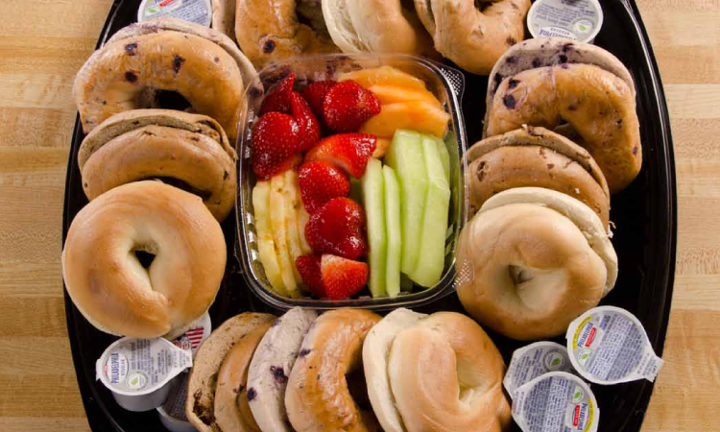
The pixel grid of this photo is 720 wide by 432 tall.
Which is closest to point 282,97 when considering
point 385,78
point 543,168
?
point 385,78

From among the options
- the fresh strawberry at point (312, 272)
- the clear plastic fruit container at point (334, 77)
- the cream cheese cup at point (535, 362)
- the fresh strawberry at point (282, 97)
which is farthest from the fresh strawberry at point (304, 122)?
the cream cheese cup at point (535, 362)

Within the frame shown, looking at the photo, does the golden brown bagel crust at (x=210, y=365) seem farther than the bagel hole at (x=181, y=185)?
No

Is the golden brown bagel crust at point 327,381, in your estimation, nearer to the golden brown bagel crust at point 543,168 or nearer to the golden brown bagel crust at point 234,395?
the golden brown bagel crust at point 234,395

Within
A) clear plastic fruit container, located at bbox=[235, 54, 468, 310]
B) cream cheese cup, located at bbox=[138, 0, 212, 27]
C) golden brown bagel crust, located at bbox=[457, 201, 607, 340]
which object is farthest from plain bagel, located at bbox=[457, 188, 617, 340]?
cream cheese cup, located at bbox=[138, 0, 212, 27]

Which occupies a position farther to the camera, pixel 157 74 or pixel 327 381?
pixel 157 74

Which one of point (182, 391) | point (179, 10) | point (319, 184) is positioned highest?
point (179, 10)

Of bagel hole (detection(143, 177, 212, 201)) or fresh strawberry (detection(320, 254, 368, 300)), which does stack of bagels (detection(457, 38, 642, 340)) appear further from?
bagel hole (detection(143, 177, 212, 201))

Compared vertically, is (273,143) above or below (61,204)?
above

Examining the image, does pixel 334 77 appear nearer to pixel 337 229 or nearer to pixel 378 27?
pixel 378 27
